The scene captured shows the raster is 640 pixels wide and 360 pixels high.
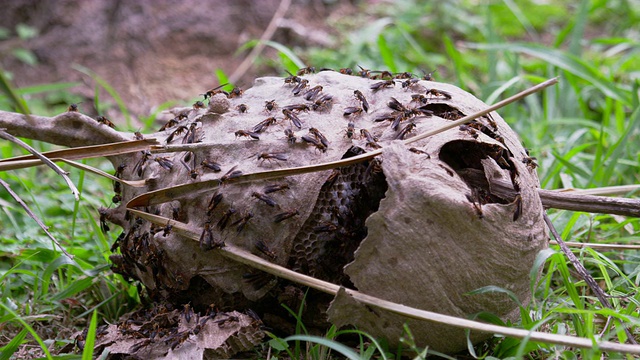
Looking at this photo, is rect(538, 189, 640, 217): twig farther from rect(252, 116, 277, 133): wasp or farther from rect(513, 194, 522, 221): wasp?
rect(252, 116, 277, 133): wasp

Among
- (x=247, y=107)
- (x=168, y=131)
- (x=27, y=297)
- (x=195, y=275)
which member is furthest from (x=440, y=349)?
(x=27, y=297)

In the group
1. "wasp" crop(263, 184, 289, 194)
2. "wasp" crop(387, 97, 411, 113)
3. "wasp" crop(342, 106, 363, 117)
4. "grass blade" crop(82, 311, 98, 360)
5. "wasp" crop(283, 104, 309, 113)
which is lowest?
"grass blade" crop(82, 311, 98, 360)

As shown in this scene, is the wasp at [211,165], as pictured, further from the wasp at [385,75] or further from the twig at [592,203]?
the twig at [592,203]

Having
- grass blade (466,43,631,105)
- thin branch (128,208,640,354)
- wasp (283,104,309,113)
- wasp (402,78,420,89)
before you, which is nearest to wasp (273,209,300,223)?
thin branch (128,208,640,354)

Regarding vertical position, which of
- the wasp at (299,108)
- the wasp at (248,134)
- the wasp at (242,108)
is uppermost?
the wasp at (299,108)

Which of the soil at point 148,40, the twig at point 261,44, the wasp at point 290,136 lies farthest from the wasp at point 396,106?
the soil at point 148,40

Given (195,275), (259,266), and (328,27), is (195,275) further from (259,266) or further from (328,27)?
(328,27)
